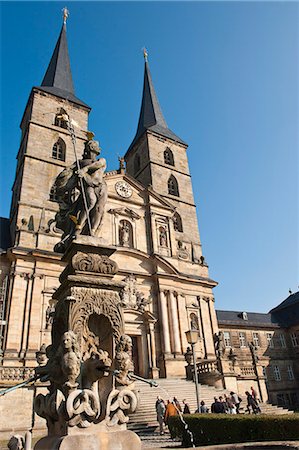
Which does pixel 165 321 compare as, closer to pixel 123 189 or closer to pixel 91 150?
pixel 123 189

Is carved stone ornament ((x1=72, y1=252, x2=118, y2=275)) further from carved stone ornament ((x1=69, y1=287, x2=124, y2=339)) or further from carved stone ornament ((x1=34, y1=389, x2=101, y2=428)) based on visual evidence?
carved stone ornament ((x1=34, y1=389, x2=101, y2=428))

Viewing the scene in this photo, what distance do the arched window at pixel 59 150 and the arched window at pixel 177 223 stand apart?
36.2 ft

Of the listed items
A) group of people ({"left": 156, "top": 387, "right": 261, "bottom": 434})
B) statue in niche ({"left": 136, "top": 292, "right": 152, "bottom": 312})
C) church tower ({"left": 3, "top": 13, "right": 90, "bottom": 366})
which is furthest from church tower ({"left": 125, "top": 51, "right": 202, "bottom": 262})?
group of people ({"left": 156, "top": 387, "right": 261, "bottom": 434})

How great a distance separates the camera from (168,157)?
116 ft

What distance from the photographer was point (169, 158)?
3531cm

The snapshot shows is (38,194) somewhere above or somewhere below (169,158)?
below

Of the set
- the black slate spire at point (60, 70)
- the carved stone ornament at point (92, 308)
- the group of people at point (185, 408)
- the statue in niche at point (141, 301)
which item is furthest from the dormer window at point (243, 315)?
the carved stone ornament at point (92, 308)

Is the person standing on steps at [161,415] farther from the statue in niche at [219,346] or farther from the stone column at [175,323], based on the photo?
the stone column at [175,323]

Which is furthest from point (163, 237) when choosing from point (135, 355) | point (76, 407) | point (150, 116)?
point (76, 407)

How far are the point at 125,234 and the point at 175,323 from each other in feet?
23.9

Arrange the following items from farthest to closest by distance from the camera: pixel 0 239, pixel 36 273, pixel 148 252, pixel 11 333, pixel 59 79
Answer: pixel 59 79, pixel 148 252, pixel 0 239, pixel 36 273, pixel 11 333

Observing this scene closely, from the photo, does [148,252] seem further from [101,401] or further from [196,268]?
[101,401]

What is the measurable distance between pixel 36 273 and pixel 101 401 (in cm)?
1731

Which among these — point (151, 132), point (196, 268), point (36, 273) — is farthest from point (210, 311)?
→ point (151, 132)
